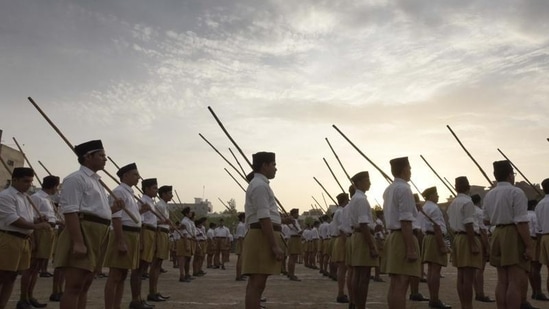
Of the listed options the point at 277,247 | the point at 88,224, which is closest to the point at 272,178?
the point at 277,247

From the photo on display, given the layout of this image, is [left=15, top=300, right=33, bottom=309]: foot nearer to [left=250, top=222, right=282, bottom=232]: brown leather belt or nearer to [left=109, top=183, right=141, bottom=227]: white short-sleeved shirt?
[left=109, top=183, right=141, bottom=227]: white short-sleeved shirt

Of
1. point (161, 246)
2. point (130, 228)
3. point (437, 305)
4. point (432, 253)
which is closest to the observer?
point (130, 228)

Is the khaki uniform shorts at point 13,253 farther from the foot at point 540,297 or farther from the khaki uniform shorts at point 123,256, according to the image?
the foot at point 540,297

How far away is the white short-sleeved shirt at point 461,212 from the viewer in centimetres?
815

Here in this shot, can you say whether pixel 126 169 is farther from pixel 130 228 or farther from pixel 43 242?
pixel 43 242

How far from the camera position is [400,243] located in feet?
21.6

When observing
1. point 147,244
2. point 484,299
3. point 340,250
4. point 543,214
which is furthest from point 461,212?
point 147,244

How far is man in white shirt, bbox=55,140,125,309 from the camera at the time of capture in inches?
204

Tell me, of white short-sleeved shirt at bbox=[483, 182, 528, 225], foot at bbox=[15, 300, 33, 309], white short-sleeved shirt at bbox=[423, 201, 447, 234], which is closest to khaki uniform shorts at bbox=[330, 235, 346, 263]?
white short-sleeved shirt at bbox=[423, 201, 447, 234]

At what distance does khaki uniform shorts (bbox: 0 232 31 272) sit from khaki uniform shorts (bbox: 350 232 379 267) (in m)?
5.22

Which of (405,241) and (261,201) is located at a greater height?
(261,201)

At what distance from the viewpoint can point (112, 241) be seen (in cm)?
752

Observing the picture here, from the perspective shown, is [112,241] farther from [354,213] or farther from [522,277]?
[522,277]

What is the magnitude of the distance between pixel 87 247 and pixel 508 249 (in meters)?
5.57
